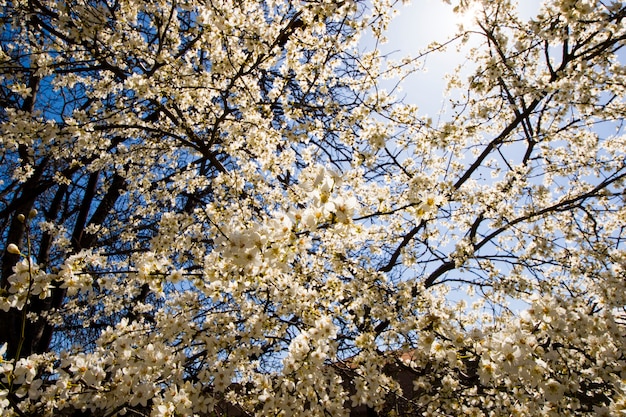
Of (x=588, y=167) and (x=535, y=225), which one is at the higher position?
(x=588, y=167)

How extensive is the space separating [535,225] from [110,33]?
637 centimetres

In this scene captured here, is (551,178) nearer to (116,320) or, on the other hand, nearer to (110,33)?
(110,33)

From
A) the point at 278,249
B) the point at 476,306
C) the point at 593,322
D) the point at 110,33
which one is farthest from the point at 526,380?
the point at 110,33

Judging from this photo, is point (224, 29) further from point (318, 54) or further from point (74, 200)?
point (74, 200)

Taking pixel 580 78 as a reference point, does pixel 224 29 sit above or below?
below

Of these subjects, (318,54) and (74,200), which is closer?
(318,54)

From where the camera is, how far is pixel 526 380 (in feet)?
9.02

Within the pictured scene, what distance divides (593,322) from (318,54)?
378 centimetres

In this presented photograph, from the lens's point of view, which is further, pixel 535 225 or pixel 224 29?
pixel 535 225

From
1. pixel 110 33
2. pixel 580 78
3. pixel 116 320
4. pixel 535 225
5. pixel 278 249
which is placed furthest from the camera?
pixel 116 320

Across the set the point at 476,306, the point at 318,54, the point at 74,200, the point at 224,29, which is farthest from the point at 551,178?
the point at 74,200

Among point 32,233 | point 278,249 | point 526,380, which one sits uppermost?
point 32,233

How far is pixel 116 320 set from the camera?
7195 mm

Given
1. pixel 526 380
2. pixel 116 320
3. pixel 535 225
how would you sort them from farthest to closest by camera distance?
pixel 116 320 → pixel 535 225 → pixel 526 380
